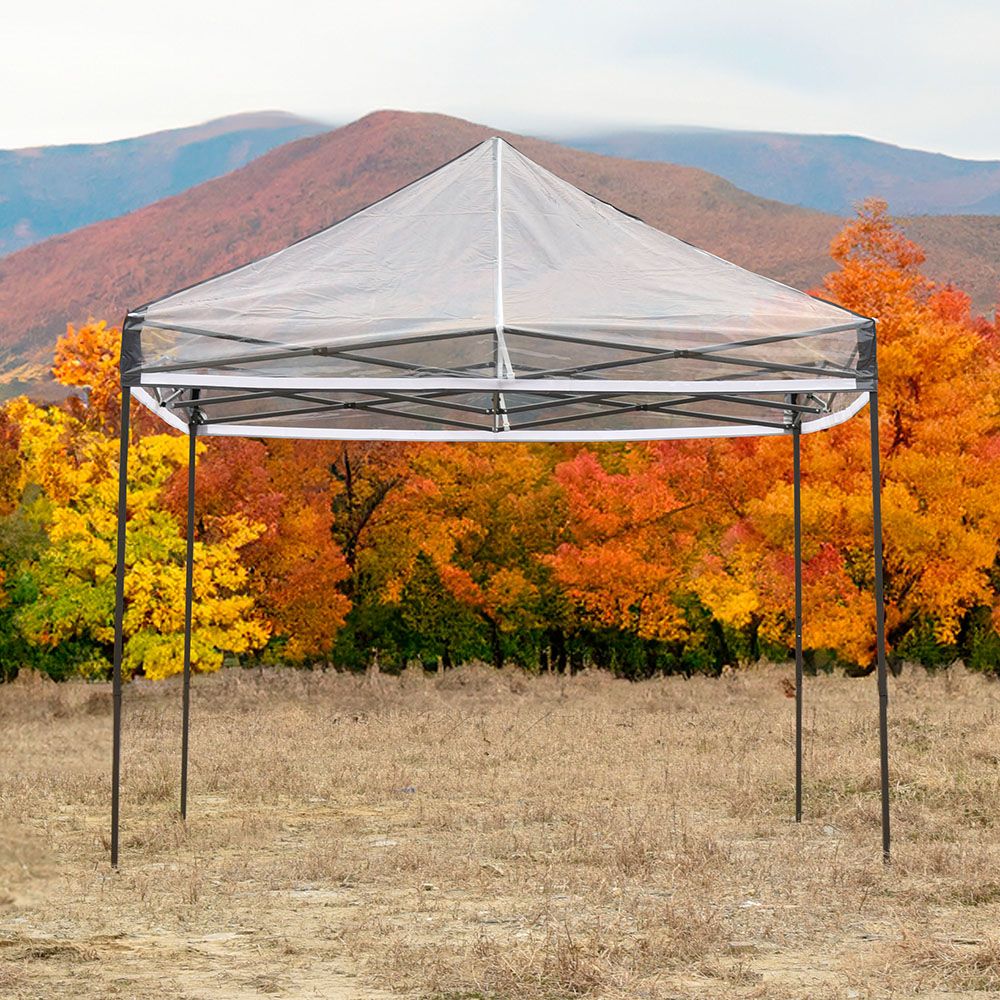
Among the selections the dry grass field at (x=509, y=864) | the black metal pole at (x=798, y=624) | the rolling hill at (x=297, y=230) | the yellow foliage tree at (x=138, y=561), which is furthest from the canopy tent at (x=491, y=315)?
the rolling hill at (x=297, y=230)

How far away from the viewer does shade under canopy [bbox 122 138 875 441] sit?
8.09 metres

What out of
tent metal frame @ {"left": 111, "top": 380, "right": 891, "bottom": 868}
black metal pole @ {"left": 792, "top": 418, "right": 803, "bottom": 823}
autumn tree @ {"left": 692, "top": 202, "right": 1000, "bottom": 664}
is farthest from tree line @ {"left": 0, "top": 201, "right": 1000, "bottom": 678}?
black metal pole @ {"left": 792, "top": 418, "right": 803, "bottom": 823}

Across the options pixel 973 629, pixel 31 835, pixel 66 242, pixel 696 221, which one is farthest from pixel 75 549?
pixel 66 242

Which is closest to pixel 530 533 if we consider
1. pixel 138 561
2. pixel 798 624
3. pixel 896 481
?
pixel 896 481

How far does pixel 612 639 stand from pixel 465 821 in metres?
28.3

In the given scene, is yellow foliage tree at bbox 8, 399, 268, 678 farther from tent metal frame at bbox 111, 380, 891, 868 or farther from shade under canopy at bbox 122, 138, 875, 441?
shade under canopy at bbox 122, 138, 875, 441

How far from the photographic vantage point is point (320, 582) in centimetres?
2892

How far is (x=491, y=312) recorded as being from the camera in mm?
8008

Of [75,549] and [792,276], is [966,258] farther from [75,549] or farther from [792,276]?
[75,549]

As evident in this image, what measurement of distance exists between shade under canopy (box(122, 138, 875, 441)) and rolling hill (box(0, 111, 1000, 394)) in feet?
176

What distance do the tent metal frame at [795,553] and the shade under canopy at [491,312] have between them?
0.96ft

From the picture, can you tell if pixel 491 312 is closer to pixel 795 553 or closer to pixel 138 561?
pixel 795 553

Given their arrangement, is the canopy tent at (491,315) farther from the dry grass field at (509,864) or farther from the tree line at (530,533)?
the tree line at (530,533)

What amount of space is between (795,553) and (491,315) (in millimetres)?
3789
